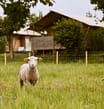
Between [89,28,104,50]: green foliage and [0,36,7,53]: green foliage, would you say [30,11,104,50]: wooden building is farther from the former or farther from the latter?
[0,36,7,53]: green foliage

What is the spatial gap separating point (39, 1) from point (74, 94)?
2127cm

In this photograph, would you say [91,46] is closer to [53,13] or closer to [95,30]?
[95,30]

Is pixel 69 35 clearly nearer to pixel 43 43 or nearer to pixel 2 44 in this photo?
pixel 43 43

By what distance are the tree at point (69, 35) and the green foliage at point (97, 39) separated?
281 inches

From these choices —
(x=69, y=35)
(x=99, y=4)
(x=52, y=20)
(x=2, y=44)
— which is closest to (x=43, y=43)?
(x=52, y=20)

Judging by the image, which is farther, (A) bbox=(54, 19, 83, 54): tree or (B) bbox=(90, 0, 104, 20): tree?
(A) bbox=(54, 19, 83, 54): tree

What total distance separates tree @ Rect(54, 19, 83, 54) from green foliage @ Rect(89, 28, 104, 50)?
7.13 m

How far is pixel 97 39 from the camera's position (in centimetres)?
4369

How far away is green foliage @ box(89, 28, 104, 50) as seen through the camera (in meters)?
43.5

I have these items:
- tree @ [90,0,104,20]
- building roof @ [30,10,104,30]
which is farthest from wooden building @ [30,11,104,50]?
tree @ [90,0,104,20]

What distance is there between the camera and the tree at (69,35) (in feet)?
118

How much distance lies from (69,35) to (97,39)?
8629mm

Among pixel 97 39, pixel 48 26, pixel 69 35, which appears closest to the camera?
pixel 69 35

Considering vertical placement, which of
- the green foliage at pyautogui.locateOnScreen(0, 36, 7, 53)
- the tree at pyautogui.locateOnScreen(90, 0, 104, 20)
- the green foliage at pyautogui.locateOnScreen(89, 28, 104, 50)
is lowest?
the green foliage at pyautogui.locateOnScreen(0, 36, 7, 53)
